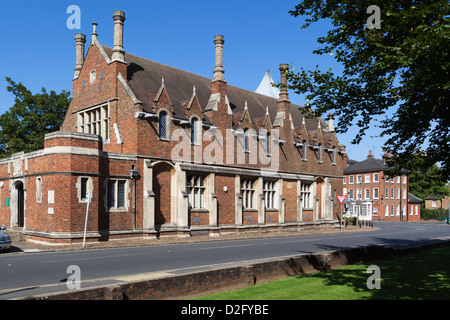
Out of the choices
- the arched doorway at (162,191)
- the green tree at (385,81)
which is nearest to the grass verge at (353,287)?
the green tree at (385,81)

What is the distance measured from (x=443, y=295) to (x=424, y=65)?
16.7ft

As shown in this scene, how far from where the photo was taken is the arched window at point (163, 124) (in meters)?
28.0

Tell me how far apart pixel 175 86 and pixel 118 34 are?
6.83 meters

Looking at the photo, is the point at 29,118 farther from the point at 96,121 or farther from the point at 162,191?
the point at 162,191

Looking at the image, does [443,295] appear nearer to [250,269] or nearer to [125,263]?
[250,269]

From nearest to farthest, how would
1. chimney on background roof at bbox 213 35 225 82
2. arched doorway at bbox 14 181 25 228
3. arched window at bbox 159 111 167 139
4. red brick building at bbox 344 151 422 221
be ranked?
arched doorway at bbox 14 181 25 228 < arched window at bbox 159 111 167 139 < chimney on background roof at bbox 213 35 225 82 < red brick building at bbox 344 151 422 221

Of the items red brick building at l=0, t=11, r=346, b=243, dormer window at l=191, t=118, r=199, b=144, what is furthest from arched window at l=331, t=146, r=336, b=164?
dormer window at l=191, t=118, r=199, b=144

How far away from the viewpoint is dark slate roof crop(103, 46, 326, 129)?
2931cm

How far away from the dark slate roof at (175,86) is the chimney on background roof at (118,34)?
71.3 inches

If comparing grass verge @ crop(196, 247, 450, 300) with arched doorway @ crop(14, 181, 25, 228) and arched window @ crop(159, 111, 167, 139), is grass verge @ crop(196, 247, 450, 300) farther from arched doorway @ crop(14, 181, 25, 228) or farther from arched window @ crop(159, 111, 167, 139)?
arched doorway @ crop(14, 181, 25, 228)

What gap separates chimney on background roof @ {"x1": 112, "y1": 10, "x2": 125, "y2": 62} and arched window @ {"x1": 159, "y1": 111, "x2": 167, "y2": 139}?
179 inches

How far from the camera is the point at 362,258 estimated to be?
15.8 metres

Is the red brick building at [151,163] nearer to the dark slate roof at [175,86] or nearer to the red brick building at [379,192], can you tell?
the dark slate roof at [175,86]
